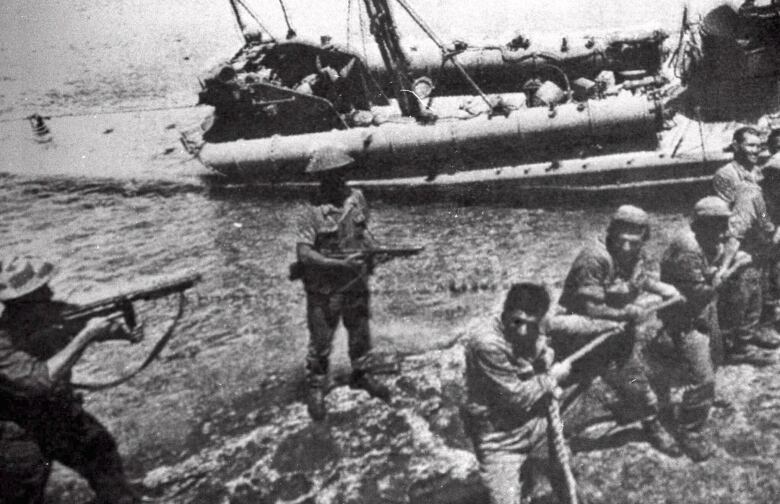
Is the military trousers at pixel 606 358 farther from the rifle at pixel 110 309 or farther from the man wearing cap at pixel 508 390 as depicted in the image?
the rifle at pixel 110 309

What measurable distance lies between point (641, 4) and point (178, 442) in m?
13.1

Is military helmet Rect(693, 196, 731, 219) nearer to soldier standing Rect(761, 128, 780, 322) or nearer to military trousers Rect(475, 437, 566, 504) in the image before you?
soldier standing Rect(761, 128, 780, 322)

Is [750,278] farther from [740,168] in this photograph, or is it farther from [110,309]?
[110,309]

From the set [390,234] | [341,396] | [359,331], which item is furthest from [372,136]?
[341,396]

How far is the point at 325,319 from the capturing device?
5.50m

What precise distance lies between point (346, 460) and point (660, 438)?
115 inches

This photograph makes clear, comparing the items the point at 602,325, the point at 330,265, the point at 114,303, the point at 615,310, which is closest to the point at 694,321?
the point at 615,310

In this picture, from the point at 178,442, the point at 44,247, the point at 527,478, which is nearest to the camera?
the point at 527,478

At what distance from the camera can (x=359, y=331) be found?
18.9 feet

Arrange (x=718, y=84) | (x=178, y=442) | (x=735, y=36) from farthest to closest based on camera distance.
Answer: (x=718, y=84) < (x=735, y=36) < (x=178, y=442)

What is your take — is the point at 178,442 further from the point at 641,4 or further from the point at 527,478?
the point at 641,4

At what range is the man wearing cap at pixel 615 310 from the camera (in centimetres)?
489

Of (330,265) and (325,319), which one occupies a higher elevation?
(330,265)

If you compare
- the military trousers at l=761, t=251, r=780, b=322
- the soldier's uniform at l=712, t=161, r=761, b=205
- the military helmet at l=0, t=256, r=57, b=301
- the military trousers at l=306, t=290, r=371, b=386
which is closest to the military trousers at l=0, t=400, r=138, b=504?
the military helmet at l=0, t=256, r=57, b=301
